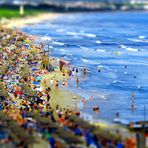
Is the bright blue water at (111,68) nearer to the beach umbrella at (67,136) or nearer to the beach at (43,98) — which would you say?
the beach at (43,98)

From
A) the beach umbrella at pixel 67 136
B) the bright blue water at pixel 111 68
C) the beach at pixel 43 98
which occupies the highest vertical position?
the beach umbrella at pixel 67 136

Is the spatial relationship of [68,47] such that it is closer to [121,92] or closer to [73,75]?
[73,75]

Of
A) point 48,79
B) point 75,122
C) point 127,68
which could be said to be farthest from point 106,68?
point 75,122

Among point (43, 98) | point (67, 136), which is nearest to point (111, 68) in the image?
point (43, 98)

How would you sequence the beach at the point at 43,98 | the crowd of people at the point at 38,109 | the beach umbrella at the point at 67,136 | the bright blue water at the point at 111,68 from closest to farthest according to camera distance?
the beach umbrella at the point at 67,136, the crowd of people at the point at 38,109, the beach at the point at 43,98, the bright blue water at the point at 111,68

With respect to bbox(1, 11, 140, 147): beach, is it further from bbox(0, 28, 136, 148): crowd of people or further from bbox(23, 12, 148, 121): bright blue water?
bbox(23, 12, 148, 121): bright blue water

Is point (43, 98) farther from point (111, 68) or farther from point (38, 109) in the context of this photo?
point (111, 68)

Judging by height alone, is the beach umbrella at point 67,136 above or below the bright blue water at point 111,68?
above

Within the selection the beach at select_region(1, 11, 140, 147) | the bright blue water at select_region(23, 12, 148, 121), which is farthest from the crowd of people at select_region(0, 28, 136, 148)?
the bright blue water at select_region(23, 12, 148, 121)

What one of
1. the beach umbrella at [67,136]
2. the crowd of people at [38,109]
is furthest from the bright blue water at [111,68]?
the beach umbrella at [67,136]
